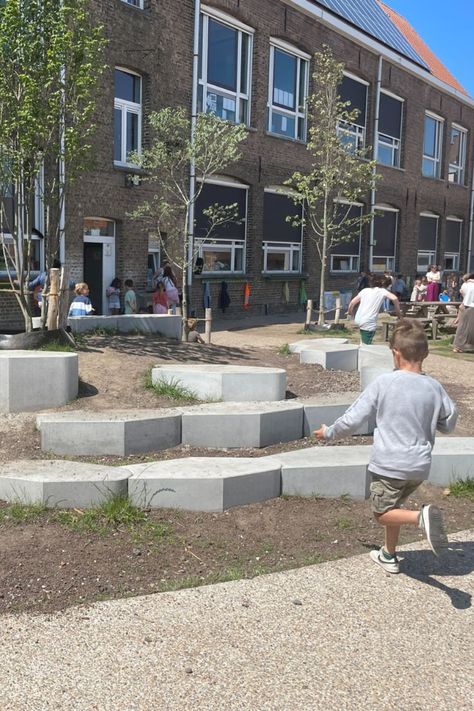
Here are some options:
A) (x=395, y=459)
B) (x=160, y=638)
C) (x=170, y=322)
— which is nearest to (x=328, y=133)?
(x=170, y=322)

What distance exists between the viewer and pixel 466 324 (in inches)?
594

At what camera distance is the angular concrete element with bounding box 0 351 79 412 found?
267 inches

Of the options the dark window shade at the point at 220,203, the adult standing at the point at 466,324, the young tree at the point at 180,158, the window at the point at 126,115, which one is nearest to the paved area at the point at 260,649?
the young tree at the point at 180,158

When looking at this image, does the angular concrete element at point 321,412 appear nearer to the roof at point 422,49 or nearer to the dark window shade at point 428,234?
the dark window shade at point 428,234

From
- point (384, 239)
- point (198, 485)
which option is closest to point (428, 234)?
point (384, 239)

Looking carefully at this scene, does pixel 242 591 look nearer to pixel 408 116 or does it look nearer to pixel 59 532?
pixel 59 532

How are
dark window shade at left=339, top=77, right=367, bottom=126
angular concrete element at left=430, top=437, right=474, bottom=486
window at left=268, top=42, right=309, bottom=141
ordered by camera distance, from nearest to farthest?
angular concrete element at left=430, top=437, right=474, bottom=486, window at left=268, top=42, right=309, bottom=141, dark window shade at left=339, top=77, right=367, bottom=126

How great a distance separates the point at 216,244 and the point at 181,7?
616 centimetres

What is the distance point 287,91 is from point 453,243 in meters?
15.2

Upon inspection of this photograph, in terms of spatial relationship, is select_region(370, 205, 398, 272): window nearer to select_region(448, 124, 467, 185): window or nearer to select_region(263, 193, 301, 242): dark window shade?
select_region(263, 193, 301, 242): dark window shade

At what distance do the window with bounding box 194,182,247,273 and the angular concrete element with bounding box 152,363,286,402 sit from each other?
12.4 m

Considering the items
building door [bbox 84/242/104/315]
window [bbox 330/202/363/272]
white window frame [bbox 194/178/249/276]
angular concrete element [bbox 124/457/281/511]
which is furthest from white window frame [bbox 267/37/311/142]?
angular concrete element [bbox 124/457/281/511]

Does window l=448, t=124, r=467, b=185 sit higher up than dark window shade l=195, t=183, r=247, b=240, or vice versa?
window l=448, t=124, r=467, b=185

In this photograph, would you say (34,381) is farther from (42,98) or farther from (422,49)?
(422,49)
